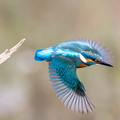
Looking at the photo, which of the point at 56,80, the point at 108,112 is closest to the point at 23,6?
Answer: the point at 108,112

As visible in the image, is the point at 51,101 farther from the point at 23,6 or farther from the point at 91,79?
the point at 23,6

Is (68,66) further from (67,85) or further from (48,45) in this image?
(48,45)

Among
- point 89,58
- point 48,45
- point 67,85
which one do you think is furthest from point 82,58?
point 48,45

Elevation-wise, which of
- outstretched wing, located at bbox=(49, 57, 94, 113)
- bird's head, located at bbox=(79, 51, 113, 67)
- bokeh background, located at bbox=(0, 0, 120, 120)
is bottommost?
outstretched wing, located at bbox=(49, 57, 94, 113)

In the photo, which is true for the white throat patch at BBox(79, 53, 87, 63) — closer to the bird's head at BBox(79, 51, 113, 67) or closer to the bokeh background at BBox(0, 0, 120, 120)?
the bird's head at BBox(79, 51, 113, 67)

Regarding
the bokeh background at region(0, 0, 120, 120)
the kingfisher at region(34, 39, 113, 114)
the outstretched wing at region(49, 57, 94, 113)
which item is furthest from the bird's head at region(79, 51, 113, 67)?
the bokeh background at region(0, 0, 120, 120)

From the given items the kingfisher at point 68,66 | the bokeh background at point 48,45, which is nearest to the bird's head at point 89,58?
the kingfisher at point 68,66
